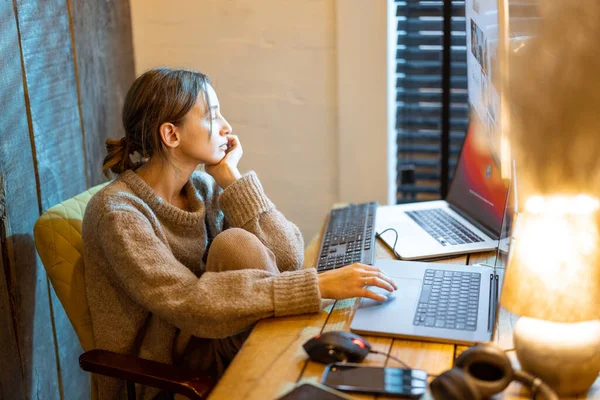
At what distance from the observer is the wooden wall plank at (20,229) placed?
167 cm

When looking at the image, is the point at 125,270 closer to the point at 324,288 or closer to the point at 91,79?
the point at 324,288

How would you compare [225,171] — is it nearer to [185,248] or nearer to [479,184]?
[185,248]

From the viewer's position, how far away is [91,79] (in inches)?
80.8

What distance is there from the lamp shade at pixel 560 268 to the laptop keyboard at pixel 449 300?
227 mm

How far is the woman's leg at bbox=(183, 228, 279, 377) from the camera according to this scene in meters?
1.47

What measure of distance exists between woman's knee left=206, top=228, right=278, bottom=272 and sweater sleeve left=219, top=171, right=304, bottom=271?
0.14m

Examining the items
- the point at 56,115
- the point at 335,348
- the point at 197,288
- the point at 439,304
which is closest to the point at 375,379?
the point at 335,348

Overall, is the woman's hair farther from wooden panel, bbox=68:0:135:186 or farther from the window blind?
the window blind

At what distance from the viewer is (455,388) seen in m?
1.00

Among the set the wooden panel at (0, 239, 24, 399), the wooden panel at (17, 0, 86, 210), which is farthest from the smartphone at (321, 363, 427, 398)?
the wooden panel at (17, 0, 86, 210)

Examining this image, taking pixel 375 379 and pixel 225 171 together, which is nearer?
pixel 375 379

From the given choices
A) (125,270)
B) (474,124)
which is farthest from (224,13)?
(125,270)

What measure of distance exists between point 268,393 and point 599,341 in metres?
0.49

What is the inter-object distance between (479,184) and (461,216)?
104 mm
